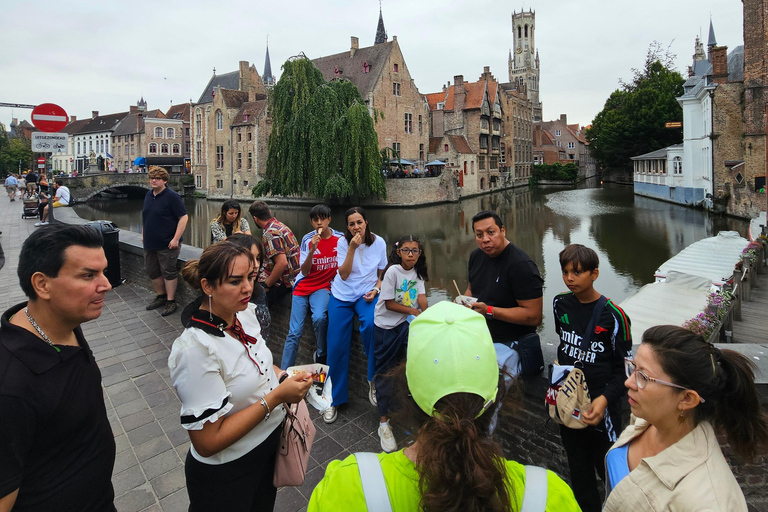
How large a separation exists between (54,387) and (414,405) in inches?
45.2

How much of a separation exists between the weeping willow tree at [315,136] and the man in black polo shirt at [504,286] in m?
24.8

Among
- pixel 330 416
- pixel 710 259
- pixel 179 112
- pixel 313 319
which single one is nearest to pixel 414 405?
pixel 330 416

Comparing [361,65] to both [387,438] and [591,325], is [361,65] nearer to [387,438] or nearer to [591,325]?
[387,438]

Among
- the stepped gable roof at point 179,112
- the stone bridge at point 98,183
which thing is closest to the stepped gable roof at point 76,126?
the stepped gable roof at point 179,112

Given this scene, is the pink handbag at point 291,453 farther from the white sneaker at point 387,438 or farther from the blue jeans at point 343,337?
the blue jeans at point 343,337

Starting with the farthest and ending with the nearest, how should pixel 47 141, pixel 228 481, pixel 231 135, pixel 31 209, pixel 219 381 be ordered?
1. pixel 231 135
2. pixel 31 209
3. pixel 47 141
4. pixel 228 481
5. pixel 219 381

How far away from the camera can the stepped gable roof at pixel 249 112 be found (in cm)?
4619

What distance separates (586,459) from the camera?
7.60 feet

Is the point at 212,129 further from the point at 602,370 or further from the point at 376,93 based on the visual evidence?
the point at 602,370

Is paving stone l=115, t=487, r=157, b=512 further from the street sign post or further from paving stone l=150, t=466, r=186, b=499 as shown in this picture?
the street sign post

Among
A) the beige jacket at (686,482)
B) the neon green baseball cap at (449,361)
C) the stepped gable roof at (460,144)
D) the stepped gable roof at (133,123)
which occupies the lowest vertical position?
the beige jacket at (686,482)

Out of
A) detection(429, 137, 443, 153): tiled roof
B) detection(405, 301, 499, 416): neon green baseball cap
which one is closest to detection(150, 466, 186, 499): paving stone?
detection(405, 301, 499, 416): neon green baseball cap

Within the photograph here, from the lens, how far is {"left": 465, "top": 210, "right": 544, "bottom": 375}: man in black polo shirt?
278cm

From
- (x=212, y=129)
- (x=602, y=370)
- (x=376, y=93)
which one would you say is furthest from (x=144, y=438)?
(x=212, y=129)
